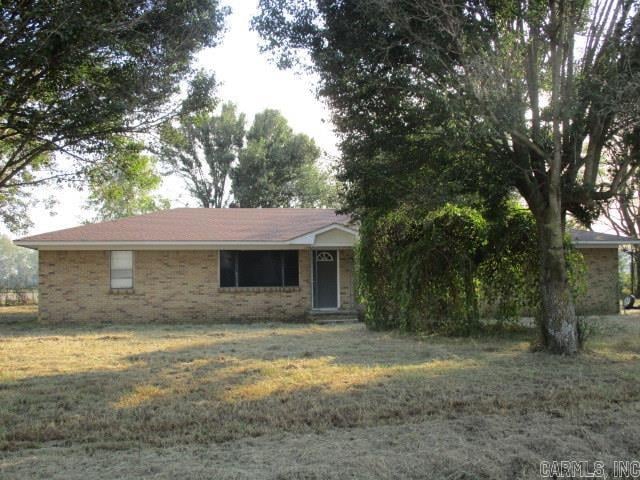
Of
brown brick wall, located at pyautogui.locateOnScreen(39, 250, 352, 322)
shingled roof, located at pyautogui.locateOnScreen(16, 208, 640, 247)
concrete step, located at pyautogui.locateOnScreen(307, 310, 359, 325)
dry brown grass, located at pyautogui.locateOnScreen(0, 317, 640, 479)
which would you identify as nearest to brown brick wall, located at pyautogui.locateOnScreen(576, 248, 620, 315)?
shingled roof, located at pyautogui.locateOnScreen(16, 208, 640, 247)

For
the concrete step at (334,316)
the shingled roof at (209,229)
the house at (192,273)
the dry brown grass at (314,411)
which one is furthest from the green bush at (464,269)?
the house at (192,273)

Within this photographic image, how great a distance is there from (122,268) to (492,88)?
13.3 metres

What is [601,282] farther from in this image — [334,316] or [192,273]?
[192,273]

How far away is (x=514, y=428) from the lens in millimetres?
5824

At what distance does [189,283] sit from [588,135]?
12.5m

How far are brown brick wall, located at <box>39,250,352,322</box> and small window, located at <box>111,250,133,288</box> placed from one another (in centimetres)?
19

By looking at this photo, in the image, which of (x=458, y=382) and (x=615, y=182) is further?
(x=615, y=182)

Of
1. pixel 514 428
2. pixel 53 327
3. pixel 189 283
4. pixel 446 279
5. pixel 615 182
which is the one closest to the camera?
pixel 514 428

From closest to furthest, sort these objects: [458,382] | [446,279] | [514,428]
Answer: [514,428], [458,382], [446,279]

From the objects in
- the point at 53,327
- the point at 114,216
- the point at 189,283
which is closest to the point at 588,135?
the point at 189,283

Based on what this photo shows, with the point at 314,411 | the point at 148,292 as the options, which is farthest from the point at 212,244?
the point at 314,411

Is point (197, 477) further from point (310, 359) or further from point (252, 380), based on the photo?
point (310, 359)

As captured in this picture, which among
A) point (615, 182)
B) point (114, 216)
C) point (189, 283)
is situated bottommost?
point (189, 283)

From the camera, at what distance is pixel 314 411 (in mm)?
6438
